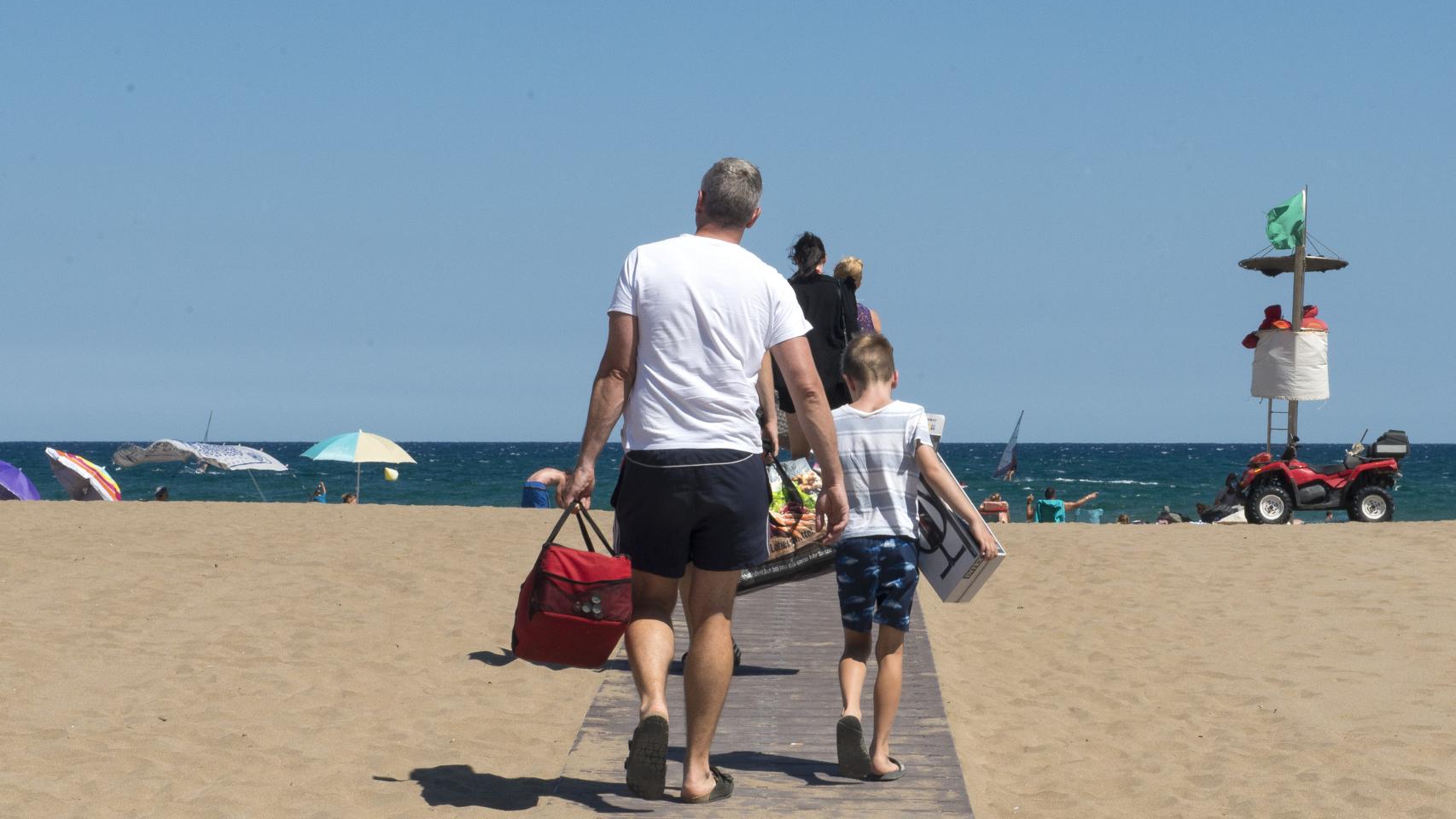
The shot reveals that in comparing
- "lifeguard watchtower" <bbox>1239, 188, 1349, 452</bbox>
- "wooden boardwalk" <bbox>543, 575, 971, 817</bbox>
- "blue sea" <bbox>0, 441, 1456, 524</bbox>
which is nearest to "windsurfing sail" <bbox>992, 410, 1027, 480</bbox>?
"blue sea" <bbox>0, 441, 1456, 524</bbox>

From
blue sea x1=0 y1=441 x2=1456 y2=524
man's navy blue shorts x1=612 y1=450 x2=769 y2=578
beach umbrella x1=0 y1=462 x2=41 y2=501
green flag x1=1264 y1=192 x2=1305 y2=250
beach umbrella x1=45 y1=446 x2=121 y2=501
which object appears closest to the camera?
man's navy blue shorts x1=612 y1=450 x2=769 y2=578

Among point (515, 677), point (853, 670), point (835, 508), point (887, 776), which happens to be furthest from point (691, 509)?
point (515, 677)

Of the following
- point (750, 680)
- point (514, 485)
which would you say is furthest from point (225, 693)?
point (514, 485)

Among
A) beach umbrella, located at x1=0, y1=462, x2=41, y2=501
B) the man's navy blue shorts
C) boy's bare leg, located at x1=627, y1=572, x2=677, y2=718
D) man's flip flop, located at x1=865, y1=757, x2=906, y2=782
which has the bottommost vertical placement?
beach umbrella, located at x1=0, y1=462, x2=41, y2=501

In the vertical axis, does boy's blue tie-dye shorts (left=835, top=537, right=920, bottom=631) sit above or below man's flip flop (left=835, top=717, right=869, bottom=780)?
above

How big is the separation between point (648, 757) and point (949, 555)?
172cm

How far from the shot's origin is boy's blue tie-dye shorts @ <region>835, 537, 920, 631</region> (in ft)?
17.2

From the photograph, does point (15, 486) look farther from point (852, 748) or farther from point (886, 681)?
point (886, 681)

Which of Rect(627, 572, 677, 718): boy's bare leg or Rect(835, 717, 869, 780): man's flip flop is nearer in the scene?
Rect(627, 572, 677, 718): boy's bare leg

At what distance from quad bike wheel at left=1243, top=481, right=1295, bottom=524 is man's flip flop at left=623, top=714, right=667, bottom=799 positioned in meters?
15.1

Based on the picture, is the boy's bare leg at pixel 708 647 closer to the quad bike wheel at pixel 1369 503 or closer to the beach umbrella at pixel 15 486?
the quad bike wheel at pixel 1369 503

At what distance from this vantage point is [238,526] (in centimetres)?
1520

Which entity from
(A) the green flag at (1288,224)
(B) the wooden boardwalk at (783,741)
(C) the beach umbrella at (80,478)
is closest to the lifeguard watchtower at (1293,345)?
(A) the green flag at (1288,224)

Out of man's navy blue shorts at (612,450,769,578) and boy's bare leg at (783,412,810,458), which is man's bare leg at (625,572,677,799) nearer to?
man's navy blue shorts at (612,450,769,578)
